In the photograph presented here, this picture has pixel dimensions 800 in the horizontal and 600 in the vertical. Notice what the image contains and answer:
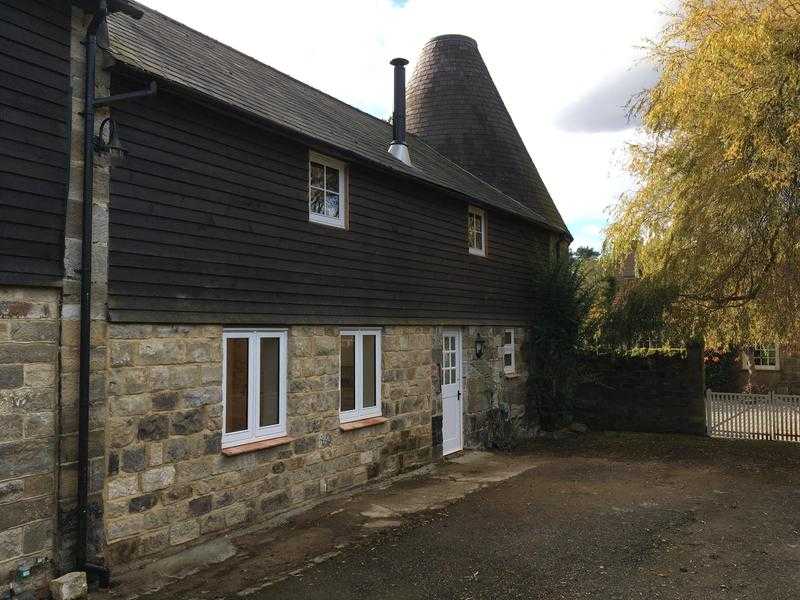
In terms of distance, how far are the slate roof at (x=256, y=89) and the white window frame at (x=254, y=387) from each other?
244 centimetres

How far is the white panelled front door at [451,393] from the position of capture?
11.2 m

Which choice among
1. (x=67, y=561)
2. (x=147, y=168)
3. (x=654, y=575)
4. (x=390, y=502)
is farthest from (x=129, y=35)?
(x=654, y=575)

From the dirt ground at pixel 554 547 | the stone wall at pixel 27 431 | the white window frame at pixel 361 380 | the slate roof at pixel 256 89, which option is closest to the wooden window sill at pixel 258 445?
the dirt ground at pixel 554 547

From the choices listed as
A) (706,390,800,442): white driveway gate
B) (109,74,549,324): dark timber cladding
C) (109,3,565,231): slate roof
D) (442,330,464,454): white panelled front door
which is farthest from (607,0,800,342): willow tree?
(109,74,549,324): dark timber cladding

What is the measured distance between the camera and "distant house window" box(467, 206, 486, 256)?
12.3 meters

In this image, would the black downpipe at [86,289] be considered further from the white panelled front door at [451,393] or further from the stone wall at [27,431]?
the white panelled front door at [451,393]

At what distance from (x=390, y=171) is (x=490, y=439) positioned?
587 cm

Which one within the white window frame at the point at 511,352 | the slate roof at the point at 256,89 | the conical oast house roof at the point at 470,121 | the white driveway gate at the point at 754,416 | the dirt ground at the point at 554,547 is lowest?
the dirt ground at the point at 554,547

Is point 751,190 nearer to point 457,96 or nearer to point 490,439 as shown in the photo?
point 490,439

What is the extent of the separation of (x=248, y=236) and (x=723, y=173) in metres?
8.08

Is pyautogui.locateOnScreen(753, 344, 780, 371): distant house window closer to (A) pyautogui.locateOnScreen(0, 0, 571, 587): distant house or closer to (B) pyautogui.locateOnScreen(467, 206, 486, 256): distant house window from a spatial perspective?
(B) pyautogui.locateOnScreen(467, 206, 486, 256): distant house window

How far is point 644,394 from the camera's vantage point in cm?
1438

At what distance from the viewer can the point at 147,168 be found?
20.1 ft

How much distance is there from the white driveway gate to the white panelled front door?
19.2 feet
